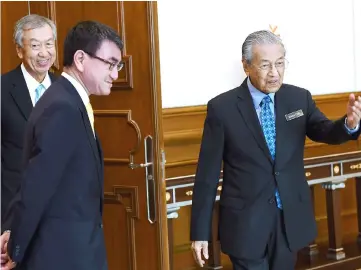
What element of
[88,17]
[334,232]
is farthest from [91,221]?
[334,232]

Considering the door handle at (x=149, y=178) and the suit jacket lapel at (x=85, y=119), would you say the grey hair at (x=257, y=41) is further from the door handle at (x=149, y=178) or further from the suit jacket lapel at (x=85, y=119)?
the suit jacket lapel at (x=85, y=119)

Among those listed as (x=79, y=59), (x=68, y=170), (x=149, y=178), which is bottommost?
(x=149, y=178)

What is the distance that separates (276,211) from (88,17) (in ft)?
5.30

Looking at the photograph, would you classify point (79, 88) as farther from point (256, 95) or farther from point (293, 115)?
point (293, 115)

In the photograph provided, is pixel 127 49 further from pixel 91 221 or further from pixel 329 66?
pixel 329 66

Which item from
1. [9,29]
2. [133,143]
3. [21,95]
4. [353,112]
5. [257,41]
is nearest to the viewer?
[353,112]

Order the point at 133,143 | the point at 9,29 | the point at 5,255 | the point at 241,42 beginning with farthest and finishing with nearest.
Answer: the point at 241,42, the point at 9,29, the point at 133,143, the point at 5,255

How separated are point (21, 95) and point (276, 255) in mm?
1484

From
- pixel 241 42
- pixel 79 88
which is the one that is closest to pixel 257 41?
pixel 79 88

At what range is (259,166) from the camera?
11.5 feet

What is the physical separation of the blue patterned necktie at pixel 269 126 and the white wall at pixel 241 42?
7.36 ft

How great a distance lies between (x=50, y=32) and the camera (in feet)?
13.2

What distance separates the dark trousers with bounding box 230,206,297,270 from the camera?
138 inches

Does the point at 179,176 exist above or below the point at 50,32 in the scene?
below
